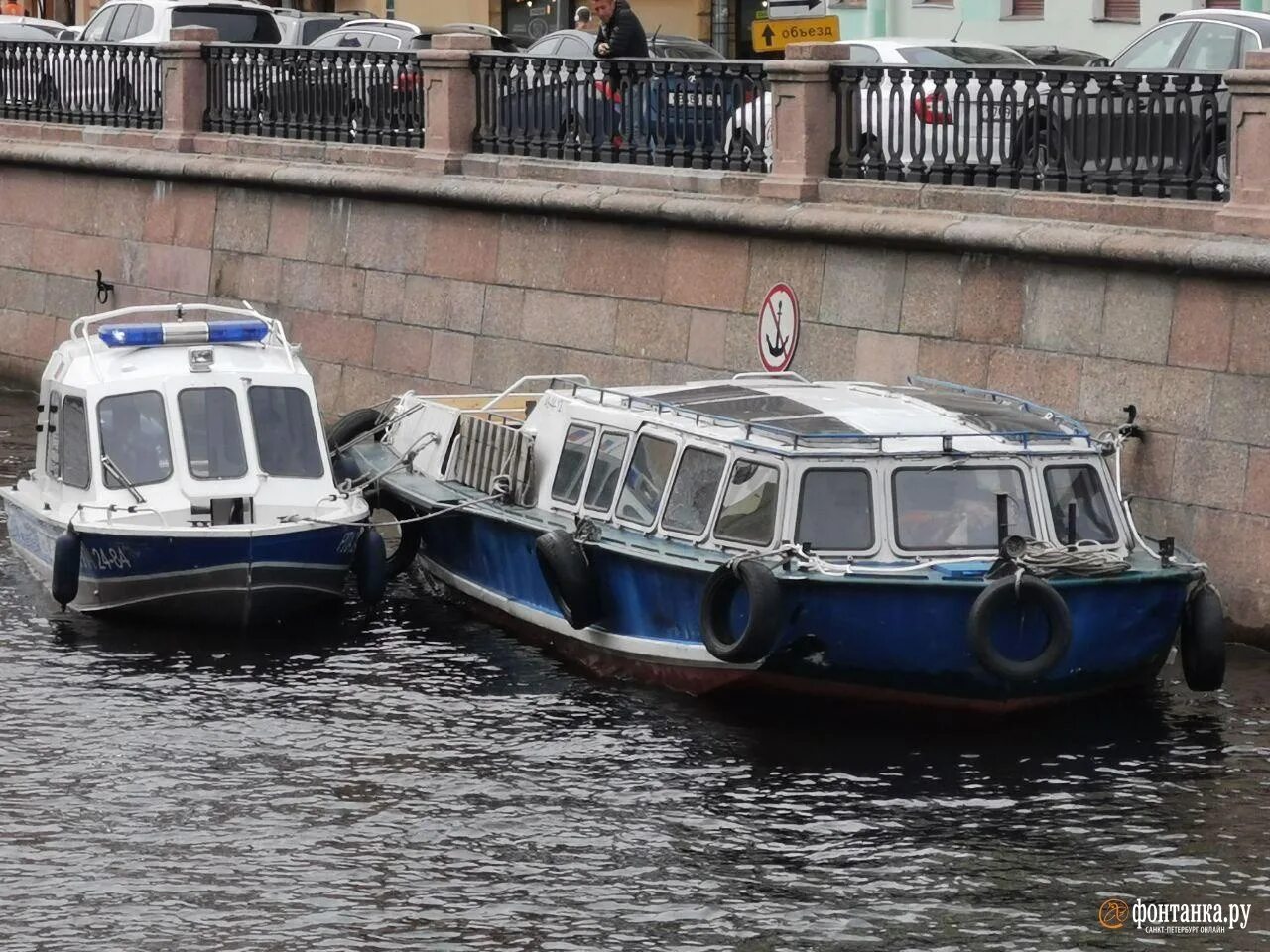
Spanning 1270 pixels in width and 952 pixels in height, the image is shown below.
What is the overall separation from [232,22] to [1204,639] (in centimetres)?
1754

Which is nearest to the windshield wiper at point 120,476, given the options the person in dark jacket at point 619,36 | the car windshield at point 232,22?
the person in dark jacket at point 619,36

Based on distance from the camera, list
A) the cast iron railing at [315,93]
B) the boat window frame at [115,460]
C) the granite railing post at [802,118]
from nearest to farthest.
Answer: the boat window frame at [115,460] → the granite railing post at [802,118] → the cast iron railing at [315,93]

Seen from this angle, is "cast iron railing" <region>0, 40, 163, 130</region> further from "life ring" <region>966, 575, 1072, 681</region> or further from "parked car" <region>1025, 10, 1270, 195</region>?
"life ring" <region>966, 575, 1072, 681</region>

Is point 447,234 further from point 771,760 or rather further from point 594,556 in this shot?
point 771,760

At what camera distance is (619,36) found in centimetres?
2123

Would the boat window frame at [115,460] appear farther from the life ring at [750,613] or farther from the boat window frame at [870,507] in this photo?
the boat window frame at [870,507]

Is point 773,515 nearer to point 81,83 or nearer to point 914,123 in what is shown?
point 914,123

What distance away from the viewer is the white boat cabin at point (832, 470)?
48.6 feet

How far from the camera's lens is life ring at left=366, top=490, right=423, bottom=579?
60.9 feet

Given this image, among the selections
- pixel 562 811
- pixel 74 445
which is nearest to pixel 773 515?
pixel 562 811

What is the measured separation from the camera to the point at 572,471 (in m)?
16.8

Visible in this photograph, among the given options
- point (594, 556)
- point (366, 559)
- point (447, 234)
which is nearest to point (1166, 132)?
point (594, 556)

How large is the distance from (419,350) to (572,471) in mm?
6847

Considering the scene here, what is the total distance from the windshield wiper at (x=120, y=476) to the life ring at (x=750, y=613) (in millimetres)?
4347
